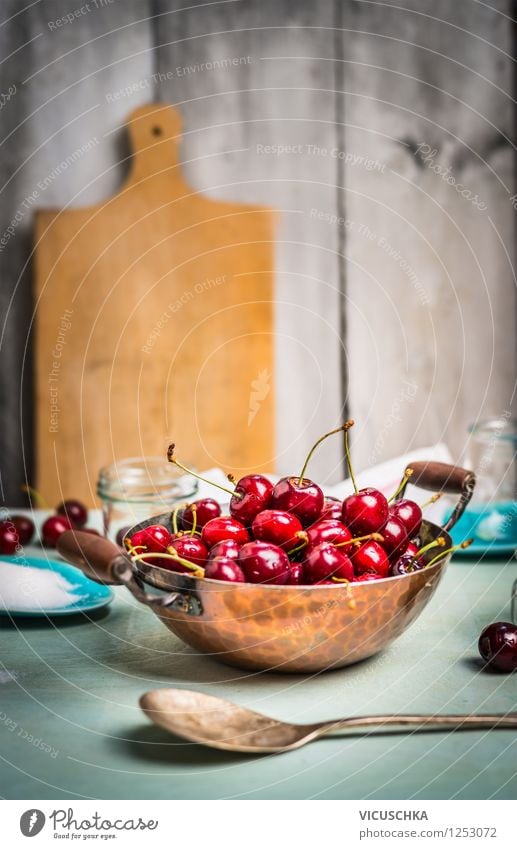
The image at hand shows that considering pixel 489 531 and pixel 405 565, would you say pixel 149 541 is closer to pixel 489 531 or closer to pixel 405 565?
pixel 405 565

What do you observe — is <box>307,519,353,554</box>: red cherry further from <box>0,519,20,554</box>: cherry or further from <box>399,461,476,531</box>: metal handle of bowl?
<box>0,519,20,554</box>: cherry

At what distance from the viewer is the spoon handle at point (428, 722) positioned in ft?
1.40

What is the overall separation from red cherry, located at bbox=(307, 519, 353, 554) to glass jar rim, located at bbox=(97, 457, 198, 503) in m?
0.20

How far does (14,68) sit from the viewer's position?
138cm

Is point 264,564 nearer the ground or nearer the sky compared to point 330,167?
nearer the ground

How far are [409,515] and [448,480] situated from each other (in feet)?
0.21

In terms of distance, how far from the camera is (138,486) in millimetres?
748

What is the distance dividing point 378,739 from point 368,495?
143 millimetres

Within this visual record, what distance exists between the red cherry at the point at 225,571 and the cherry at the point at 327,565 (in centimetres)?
4

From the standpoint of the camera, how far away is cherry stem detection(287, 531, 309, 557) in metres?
0.48

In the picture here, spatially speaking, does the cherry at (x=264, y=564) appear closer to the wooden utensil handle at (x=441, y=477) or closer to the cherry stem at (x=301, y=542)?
the cherry stem at (x=301, y=542)

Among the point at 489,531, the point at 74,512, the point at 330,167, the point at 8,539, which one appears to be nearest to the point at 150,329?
the point at 330,167
